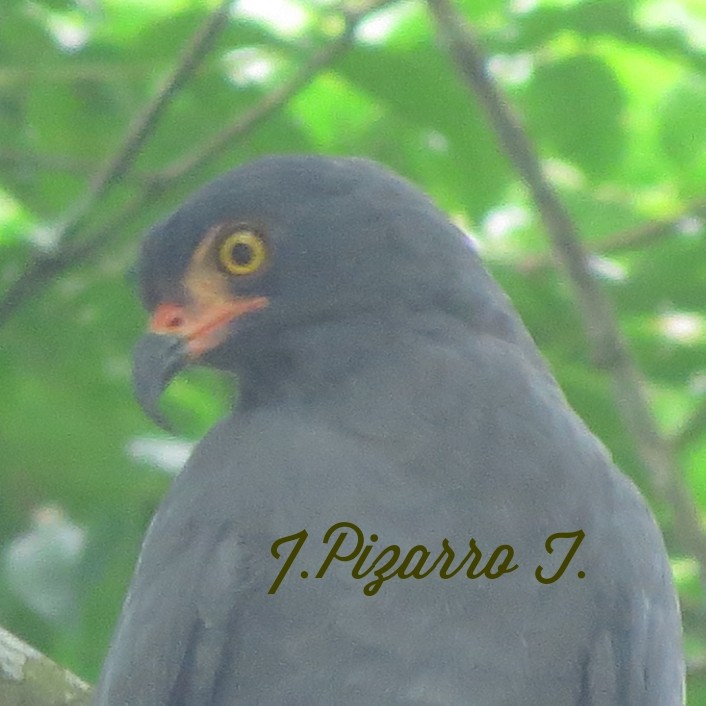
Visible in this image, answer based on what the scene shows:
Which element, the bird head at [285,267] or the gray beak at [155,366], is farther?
the bird head at [285,267]

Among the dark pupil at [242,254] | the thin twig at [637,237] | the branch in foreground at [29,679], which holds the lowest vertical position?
the branch in foreground at [29,679]

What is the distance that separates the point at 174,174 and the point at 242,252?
1.90 ft

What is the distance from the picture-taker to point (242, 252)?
196 inches

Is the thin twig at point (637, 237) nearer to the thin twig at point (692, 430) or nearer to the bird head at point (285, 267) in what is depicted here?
the thin twig at point (692, 430)

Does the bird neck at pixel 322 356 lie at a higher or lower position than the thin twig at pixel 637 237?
lower

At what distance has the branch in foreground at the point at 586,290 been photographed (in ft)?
17.3

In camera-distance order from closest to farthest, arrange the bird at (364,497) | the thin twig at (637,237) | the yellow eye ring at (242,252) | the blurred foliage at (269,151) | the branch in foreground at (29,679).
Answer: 1. the branch in foreground at (29,679)
2. the bird at (364,497)
3. the yellow eye ring at (242,252)
4. the blurred foliage at (269,151)
5. the thin twig at (637,237)

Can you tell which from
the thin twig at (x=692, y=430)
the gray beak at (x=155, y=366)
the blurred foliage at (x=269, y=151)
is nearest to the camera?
the gray beak at (x=155, y=366)

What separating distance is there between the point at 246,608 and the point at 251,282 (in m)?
0.77

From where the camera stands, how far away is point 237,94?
574 centimetres

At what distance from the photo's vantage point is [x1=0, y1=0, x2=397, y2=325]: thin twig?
5.31 metres

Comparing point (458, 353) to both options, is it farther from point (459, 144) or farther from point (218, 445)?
point (459, 144)

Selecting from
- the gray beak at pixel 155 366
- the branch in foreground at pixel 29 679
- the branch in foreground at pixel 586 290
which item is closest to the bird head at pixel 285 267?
the gray beak at pixel 155 366

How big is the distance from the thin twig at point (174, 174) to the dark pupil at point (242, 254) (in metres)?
0.54
